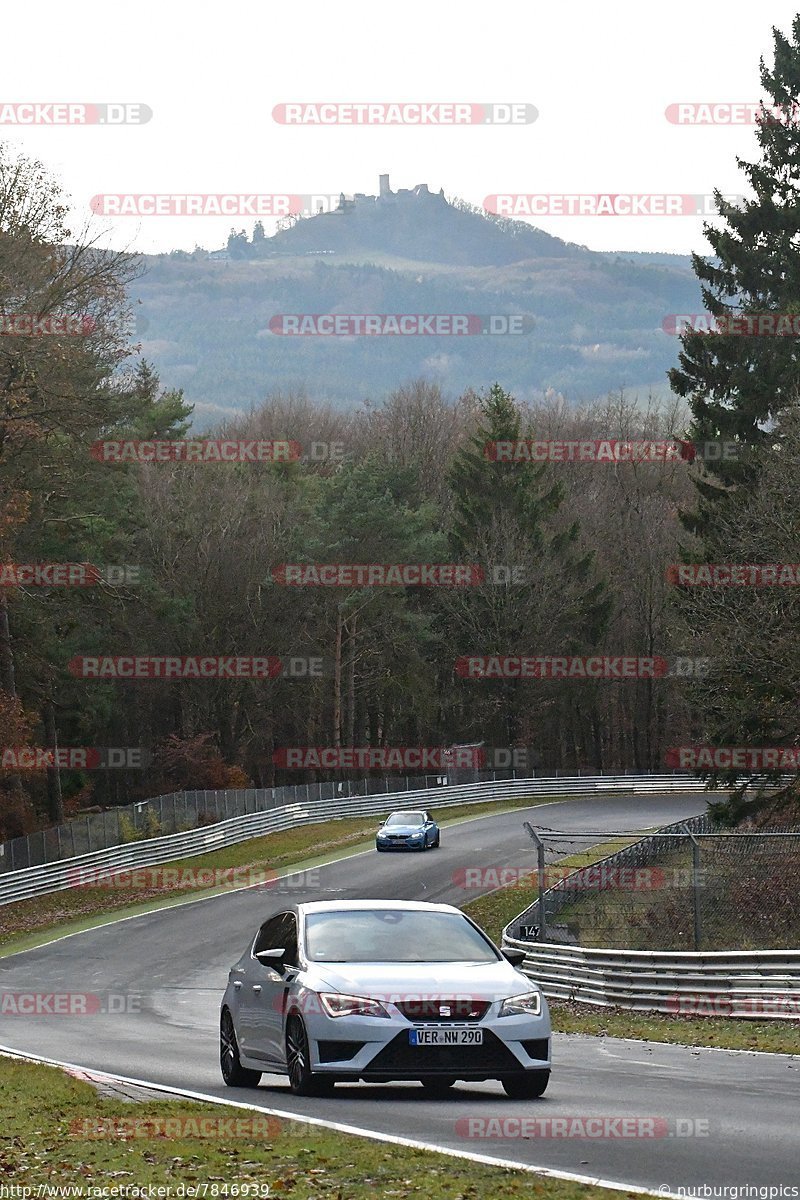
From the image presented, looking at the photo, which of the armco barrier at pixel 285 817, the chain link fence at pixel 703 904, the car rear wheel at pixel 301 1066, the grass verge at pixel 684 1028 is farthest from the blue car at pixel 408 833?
the car rear wheel at pixel 301 1066

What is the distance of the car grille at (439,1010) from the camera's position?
1133cm

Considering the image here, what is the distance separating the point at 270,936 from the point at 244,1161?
499 cm

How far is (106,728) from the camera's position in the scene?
79.9m

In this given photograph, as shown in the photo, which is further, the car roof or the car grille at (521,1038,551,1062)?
the car roof

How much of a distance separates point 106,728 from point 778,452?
152 feet

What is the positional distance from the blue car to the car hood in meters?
39.4

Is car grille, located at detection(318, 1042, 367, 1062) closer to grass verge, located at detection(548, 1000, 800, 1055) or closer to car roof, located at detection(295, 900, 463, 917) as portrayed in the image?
car roof, located at detection(295, 900, 463, 917)

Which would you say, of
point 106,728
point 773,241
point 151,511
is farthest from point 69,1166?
point 106,728

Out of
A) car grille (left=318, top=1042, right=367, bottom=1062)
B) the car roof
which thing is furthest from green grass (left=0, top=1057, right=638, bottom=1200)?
the car roof

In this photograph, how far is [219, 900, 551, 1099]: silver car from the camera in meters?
11.3

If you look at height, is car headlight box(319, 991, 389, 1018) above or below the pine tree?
below

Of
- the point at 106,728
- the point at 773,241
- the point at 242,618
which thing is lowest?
the point at 106,728

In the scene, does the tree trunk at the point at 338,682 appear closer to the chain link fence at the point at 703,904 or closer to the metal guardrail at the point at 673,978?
the chain link fence at the point at 703,904

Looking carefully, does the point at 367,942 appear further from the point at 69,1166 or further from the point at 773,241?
the point at 773,241
